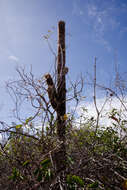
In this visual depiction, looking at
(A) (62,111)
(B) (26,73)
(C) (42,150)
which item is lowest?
(C) (42,150)

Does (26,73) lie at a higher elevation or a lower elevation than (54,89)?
higher

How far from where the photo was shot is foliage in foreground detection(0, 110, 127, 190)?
4.91 feet

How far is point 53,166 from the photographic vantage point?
1.40 metres

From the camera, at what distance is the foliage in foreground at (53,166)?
150 centimetres

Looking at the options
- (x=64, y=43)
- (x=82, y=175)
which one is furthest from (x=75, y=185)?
(x=64, y=43)

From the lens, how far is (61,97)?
3617 mm

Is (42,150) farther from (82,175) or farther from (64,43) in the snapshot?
(64,43)

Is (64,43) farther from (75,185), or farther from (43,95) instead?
(75,185)

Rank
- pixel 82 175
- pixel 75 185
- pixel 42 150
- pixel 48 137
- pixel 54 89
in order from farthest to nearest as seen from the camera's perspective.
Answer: pixel 54 89 < pixel 48 137 < pixel 42 150 < pixel 82 175 < pixel 75 185

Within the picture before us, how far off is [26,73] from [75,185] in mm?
2532

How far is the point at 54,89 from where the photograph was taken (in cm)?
341

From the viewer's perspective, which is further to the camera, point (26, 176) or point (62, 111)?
point (62, 111)

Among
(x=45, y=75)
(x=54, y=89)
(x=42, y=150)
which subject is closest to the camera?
(x=42, y=150)

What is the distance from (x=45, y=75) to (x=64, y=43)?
1.20 meters
